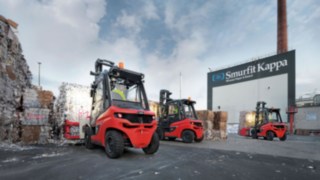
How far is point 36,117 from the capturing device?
28.5 feet

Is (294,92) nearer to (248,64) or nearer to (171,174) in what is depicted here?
(248,64)

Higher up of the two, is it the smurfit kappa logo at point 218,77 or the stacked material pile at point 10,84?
the smurfit kappa logo at point 218,77

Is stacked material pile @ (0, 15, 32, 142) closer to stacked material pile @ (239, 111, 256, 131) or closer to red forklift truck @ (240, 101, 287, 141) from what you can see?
red forklift truck @ (240, 101, 287, 141)

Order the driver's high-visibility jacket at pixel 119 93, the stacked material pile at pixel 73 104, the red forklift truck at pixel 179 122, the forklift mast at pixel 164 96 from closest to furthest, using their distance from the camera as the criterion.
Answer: the driver's high-visibility jacket at pixel 119 93, the stacked material pile at pixel 73 104, the red forklift truck at pixel 179 122, the forklift mast at pixel 164 96

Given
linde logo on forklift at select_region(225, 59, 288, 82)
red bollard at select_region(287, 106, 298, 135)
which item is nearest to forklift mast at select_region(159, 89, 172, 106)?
red bollard at select_region(287, 106, 298, 135)

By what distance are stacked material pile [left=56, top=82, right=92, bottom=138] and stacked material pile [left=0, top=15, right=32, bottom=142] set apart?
149cm

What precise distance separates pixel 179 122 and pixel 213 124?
505 cm

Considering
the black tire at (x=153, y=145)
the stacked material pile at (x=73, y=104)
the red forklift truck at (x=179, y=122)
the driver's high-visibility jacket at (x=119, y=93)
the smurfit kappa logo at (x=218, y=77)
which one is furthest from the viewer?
the smurfit kappa logo at (x=218, y=77)

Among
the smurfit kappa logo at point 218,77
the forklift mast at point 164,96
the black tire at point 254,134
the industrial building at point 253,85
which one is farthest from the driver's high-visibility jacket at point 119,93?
the smurfit kappa logo at point 218,77

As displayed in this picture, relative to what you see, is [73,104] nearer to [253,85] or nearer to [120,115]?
[120,115]

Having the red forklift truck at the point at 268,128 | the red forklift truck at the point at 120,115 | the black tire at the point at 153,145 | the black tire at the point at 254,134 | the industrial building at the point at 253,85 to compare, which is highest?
the industrial building at the point at 253,85

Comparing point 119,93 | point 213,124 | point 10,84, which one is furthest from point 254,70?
point 10,84

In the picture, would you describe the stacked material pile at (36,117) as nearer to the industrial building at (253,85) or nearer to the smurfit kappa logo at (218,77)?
the industrial building at (253,85)

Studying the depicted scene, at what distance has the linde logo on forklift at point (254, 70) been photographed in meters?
27.5
